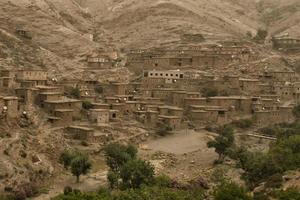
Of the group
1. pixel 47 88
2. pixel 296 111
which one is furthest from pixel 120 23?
pixel 47 88

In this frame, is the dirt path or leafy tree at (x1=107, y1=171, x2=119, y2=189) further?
the dirt path

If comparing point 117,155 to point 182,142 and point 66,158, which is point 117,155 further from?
point 182,142

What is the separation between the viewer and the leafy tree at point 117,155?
35.7 metres

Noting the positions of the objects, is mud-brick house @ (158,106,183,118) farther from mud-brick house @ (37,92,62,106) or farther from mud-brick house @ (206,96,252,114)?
mud-brick house @ (37,92,62,106)

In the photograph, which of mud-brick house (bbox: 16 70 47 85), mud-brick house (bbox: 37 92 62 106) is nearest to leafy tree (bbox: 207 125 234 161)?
mud-brick house (bbox: 37 92 62 106)

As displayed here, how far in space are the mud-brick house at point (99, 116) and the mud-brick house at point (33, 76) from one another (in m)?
4.18

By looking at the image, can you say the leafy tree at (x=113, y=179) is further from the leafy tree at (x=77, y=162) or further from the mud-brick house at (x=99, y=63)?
the mud-brick house at (x=99, y=63)

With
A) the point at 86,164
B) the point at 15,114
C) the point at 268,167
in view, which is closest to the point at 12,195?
the point at 86,164

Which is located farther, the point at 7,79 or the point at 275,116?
the point at 275,116

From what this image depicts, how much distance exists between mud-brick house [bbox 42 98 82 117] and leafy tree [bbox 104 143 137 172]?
510 centimetres

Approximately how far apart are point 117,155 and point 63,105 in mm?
6870

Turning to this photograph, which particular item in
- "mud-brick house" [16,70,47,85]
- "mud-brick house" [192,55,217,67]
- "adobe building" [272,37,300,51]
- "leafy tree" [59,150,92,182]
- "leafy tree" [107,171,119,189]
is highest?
"adobe building" [272,37,300,51]

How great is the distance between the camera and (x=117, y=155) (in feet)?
118

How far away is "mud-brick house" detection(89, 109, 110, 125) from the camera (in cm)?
4219
